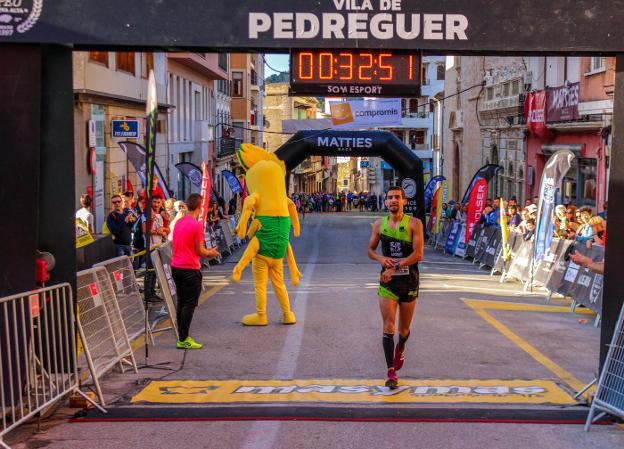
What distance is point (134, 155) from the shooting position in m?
22.8

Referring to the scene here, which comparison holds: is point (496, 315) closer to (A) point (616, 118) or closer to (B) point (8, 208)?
(A) point (616, 118)

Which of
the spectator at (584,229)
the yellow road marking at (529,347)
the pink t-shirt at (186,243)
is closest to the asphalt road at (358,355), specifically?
the yellow road marking at (529,347)

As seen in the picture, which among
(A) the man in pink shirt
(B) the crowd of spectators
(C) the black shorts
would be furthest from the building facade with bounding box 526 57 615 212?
(B) the crowd of spectators

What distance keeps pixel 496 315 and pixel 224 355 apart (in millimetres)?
5219

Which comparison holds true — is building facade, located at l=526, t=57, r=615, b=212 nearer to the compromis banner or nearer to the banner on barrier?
the banner on barrier

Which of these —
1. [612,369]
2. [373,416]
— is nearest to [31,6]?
[373,416]

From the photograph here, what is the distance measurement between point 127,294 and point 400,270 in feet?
10.5

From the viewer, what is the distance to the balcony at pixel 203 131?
47.9 meters

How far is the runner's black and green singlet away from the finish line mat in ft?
2.78

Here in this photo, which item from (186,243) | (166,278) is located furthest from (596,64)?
(186,243)

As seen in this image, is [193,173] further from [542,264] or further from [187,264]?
[187,264]

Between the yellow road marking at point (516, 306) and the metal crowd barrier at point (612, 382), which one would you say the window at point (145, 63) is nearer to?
the yellow road marking at point (516, 306)

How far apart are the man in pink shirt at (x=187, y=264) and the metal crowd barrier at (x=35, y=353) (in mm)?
2959

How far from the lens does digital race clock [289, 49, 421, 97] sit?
852 centimetres
